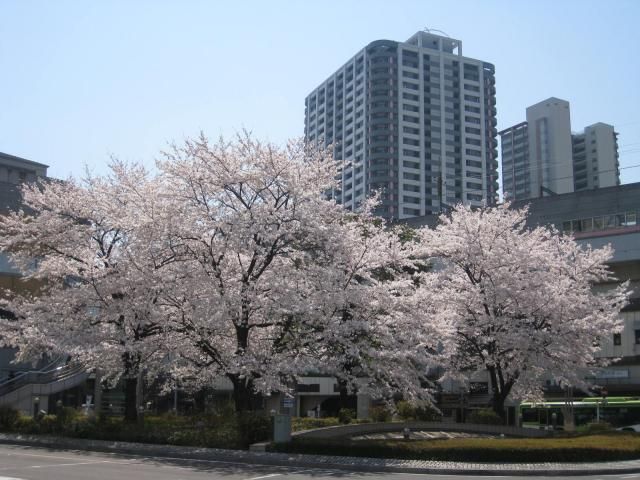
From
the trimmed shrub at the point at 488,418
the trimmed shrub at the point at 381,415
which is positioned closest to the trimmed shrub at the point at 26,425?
the trimmed shrub at the point at 381,415

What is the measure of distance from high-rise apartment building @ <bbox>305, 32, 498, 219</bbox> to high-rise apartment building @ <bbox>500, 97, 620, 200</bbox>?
41.9 ft

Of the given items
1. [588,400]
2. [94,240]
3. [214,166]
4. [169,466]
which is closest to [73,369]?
[94,240]

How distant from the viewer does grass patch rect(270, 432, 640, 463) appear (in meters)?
22.4

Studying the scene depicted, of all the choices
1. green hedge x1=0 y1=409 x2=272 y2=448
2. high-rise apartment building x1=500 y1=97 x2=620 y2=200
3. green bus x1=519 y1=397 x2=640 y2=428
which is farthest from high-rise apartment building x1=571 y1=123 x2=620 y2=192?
green hedge x1=0 y1=409 x2=272 y2=448

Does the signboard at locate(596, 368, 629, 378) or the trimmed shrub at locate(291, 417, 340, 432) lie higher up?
the signboard at locate(596, 368, 629, 378)

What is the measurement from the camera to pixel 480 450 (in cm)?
2248

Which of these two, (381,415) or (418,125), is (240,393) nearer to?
(381,415)

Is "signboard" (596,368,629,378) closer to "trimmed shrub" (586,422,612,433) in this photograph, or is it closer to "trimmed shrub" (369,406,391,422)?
"trimmed shrub" (586,422,612,433)

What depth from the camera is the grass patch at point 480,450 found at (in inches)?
882

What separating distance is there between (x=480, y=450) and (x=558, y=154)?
145 m

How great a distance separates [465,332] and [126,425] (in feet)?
54.5

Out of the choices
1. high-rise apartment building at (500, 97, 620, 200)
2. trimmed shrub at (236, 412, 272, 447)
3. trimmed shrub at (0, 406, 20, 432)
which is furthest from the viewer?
high-rise apartment building at (500, 97, 620, 200)

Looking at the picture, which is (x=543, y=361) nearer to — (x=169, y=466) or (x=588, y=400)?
(x=588, y=400)

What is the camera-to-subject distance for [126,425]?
28812 mm
